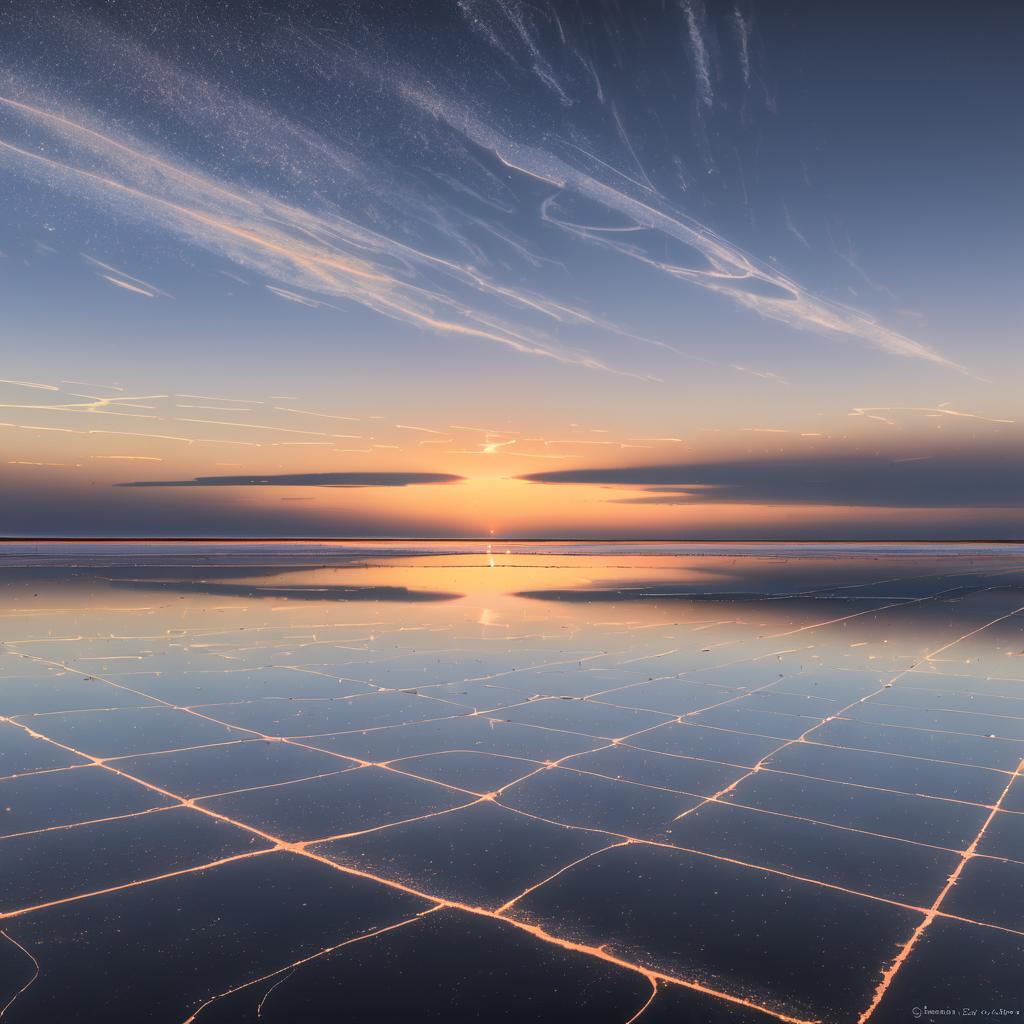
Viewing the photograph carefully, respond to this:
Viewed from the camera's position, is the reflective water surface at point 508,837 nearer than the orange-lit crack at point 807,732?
Yes

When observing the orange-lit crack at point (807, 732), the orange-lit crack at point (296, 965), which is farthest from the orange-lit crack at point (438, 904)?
the orange-lit crack at point (807, 732)

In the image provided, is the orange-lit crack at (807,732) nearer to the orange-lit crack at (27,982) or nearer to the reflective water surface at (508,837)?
the reflective water surface at (508,837)

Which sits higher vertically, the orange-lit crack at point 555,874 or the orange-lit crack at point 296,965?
the orange-lit crack at point 296,965

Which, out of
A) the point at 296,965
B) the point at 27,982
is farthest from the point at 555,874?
the point at 27,982

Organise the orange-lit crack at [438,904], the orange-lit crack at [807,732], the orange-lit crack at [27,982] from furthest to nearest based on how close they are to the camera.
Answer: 1. the orange-lit crack at [807,732]
2. the orange-lit crack at [438,904]
3. the orange-lit crack at [27,982]

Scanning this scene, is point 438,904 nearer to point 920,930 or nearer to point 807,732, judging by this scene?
point 920,930

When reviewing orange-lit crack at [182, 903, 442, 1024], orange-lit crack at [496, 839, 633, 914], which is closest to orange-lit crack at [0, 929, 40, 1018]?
orange-lit crack at [182, 903, 442, 1024]
